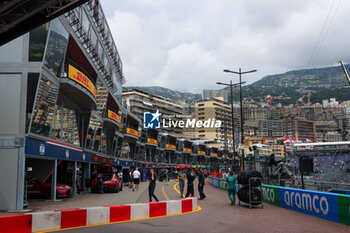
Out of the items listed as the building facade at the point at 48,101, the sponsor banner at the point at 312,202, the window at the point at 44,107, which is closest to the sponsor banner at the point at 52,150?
the building facade at the point at 48,101

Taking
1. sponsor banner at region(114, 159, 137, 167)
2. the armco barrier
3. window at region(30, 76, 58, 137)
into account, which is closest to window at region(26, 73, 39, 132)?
window at region(30, 76, 58, 137)

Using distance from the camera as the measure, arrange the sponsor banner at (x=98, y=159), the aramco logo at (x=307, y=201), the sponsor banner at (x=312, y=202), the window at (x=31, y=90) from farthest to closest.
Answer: the sponsor banner at (x=98, y=159), the window at (x=31, y=90), the aramco logo at (x=307, y=201), the sponsor banner at (x=312, y=202)

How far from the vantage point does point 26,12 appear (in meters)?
6.90

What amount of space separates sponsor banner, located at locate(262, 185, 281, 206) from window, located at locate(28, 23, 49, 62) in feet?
39.8

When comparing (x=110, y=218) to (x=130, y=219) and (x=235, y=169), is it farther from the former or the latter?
(x=235, y=169)

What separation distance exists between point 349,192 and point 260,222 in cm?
699

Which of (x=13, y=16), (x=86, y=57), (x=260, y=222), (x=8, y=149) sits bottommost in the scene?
(x=260, y=222)

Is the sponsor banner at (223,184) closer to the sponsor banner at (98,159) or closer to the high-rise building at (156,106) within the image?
the sponsor banner at (98,159)

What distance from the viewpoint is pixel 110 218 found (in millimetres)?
9977

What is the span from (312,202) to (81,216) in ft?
25.7

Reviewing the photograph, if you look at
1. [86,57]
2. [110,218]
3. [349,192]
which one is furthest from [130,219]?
[86,57]

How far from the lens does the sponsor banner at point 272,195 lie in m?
15.5

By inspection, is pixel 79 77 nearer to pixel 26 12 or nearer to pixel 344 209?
pixel 26 12

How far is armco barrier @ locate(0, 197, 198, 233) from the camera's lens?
8031mm
